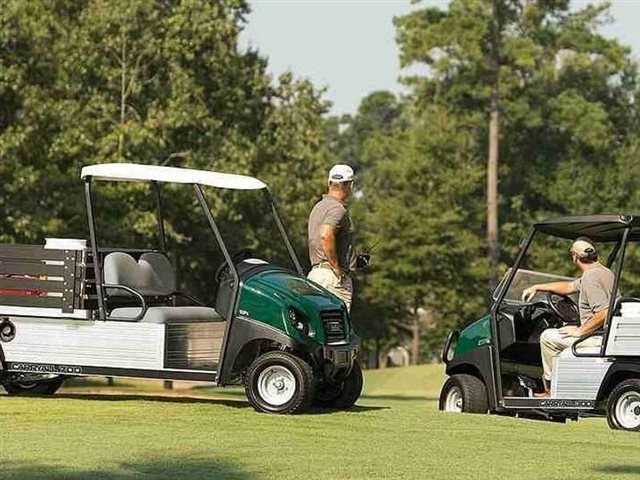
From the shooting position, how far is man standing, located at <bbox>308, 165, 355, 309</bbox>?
12008 millimetres

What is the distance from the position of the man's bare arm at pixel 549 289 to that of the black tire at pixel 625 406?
1464 millimetres

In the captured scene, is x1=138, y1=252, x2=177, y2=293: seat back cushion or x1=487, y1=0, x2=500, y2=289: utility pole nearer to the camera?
x1=138, y1=252, x2=177, y2=293: seat back cushion

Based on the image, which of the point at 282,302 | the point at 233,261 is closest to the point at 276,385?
the point at 282,302

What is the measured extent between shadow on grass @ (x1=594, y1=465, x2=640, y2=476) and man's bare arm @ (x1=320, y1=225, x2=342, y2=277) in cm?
355

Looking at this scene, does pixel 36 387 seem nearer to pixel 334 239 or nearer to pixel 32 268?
pixel 32 268

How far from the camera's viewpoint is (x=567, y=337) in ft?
39.7

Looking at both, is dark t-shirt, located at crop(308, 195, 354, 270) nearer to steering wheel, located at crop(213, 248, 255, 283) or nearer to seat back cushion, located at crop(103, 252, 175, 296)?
steering wheel, located at crop(213, 248, 255, 283)

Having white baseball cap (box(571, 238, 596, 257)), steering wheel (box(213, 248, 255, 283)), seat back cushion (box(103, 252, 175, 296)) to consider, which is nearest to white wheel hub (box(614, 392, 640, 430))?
white baseball cap (box(571, 238, 596, 257))

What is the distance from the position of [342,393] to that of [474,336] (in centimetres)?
Answer: 143

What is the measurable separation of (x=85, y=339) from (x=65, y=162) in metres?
21.4

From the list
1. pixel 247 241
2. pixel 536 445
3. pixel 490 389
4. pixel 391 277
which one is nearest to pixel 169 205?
pixel 247 241

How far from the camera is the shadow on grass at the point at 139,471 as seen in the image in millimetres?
8055

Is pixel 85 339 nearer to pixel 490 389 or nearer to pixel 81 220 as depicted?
pixel 490 389

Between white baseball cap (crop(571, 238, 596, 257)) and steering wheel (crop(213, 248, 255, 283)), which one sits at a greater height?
white baseball cap (crop(571, 238, 596, 257))
